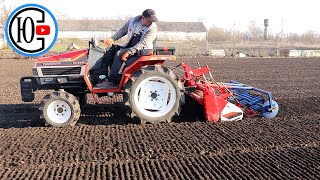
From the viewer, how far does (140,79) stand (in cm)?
659

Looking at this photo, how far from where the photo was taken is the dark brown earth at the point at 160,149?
4.55 meters

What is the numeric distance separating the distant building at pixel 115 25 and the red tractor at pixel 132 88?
6444 centimetres

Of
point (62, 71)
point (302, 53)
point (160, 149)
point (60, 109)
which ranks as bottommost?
point (160, 149)

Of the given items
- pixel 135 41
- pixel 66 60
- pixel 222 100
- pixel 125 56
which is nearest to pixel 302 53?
pixel 222 100

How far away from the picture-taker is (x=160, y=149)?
534cm

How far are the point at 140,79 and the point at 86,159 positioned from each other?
2061 millimetres

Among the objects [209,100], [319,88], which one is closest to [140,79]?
[209,100]

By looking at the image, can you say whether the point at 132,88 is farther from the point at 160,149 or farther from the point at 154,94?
the point at 160,149

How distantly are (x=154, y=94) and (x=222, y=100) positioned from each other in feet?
4.13

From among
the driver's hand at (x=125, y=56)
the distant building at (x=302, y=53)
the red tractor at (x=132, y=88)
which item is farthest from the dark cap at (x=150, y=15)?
the distant building at (x=302, y=53)

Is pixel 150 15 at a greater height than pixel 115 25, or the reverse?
pixel 115 25

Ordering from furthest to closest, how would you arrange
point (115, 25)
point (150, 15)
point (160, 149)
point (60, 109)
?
point (115, 25) → point (150, 15) → point (60, 109) → point (160, 149)

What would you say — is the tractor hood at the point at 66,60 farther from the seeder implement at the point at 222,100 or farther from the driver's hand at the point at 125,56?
the seeder implement at the point at 222,100

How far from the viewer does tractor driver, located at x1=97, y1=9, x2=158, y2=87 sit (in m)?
6.71
